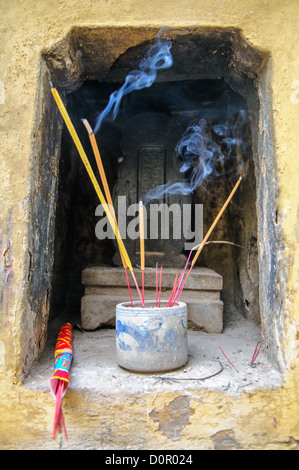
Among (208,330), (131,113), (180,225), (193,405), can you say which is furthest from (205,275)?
(131,113)

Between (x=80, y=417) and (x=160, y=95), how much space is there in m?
2.22

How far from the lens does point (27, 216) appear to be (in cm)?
131

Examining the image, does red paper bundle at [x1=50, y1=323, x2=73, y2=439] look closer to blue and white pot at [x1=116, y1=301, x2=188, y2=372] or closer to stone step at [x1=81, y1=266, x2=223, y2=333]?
blue and white pot at [x1=116, y1=301, x2=188, y2=372]

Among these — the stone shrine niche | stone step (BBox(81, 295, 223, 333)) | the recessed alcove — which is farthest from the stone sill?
the stone shrine niche

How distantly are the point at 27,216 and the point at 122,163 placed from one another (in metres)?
1.30

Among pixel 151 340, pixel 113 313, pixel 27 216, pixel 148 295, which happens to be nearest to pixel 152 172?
pixel 148 295

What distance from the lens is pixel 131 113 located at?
8.56 feet

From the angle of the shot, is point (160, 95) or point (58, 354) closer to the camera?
point (58, 354)

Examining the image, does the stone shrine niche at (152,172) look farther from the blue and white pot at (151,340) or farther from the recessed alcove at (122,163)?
the blue and white pot at (151,340)

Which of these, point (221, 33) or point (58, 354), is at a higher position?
point (221, 33)

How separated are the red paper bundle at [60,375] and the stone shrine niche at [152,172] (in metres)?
0.83

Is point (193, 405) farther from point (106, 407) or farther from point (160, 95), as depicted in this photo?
point (160, 95)

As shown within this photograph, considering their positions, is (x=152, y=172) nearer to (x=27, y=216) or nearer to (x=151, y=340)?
(x=27, y=216)
